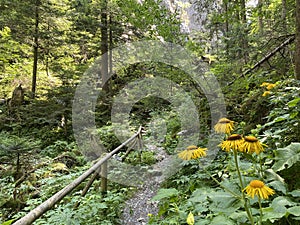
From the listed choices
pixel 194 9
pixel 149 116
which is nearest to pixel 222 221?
pixel 194 9

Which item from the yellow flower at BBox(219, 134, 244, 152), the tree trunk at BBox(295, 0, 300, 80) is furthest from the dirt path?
the tree trunk at BBox(295, 0, 300, 80)

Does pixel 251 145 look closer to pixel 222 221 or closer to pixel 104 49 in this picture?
pixel 222 221

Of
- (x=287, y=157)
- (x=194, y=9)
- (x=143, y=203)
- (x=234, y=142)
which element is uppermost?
(x=194, y=9)

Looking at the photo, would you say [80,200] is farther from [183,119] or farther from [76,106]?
[76,106]

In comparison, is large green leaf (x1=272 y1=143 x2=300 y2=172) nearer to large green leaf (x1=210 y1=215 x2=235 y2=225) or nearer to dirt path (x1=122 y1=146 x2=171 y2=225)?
large green leaf (x1=210 y1=215 x2=235 y2=225)

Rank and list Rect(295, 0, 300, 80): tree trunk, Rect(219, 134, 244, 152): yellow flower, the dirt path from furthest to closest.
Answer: the dirt path → Rect(295, 0, 300, 80): tree trunk → Rect(219, 134, 244, 152): yellow flower

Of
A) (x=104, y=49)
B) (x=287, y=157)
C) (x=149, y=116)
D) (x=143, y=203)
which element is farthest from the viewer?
(x=104, y=49)

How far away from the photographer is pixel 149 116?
946cm

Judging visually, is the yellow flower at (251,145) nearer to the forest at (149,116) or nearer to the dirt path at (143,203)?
the forest at (149,116)

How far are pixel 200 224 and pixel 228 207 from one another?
31cm

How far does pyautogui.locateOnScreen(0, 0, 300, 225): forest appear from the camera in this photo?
4.77 ft

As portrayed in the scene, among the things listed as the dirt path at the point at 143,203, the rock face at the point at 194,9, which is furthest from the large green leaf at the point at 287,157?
the rock face at the point at 194,9

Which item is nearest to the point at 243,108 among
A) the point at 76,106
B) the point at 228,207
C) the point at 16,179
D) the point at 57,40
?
the point at 228,207

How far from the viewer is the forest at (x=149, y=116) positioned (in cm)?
145
